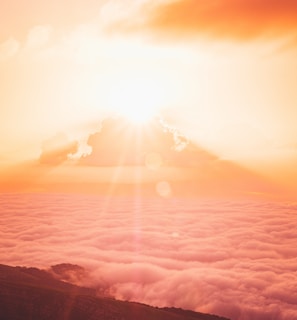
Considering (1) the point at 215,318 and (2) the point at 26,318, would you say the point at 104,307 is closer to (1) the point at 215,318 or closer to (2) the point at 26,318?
(2) the point at 26,318

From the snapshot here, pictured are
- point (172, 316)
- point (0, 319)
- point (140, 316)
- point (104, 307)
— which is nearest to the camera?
point (0, 319)

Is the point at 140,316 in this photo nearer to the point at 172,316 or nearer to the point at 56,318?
the point at 172,316

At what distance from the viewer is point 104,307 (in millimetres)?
Result: 115062

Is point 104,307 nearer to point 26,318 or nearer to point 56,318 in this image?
point 56,318

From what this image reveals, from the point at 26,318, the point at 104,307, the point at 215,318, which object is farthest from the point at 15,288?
the point at 215,318

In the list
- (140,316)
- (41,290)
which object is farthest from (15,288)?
(140,316)

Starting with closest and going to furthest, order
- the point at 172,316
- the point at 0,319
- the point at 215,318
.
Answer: the point at 0,319
the point at 172,316
the point at 215,318

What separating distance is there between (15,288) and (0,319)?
16.6 meters

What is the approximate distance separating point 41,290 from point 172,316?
42232 millimetres

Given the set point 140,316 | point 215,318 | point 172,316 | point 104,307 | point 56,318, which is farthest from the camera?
point 215,318

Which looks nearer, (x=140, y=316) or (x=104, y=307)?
(x=104, y=307)

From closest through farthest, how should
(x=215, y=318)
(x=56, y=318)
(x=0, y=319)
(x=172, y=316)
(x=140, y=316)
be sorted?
(x=0, y=319)
(x=56, y=318)
(x=140, y=316)
(x=172, y=316)
(x=215, y=318)

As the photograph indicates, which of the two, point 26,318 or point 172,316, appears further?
point 172,316

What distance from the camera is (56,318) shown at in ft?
348
